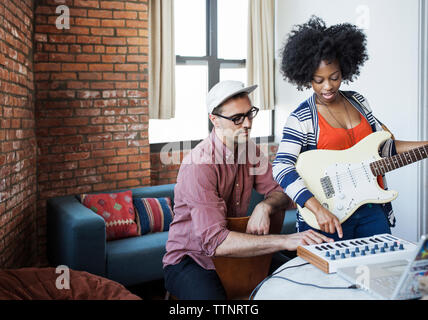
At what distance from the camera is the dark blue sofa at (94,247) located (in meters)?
2.79

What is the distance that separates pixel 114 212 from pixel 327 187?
6.45 feet

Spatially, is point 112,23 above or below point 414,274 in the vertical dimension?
above

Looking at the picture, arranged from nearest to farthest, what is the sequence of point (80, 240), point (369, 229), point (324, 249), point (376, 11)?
point (324, 249), point (369, 229), point (80, 240), point (376, 11)

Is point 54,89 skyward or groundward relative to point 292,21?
groundward

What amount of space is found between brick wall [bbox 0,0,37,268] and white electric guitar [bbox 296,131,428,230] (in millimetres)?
1867

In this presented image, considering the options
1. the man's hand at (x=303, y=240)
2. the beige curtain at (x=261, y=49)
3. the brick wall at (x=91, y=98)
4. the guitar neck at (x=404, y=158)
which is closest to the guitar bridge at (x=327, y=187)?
the guitar neck at (x=404, y=158)

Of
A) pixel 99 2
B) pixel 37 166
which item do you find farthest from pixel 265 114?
pixel 37 166

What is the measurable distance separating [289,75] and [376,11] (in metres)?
2.20

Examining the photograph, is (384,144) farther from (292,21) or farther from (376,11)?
(292,21)

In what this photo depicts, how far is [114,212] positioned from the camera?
3.31 meters

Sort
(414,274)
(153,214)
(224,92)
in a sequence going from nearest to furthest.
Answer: (414,274) < (224,92) < (153,214)

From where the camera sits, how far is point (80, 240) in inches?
109

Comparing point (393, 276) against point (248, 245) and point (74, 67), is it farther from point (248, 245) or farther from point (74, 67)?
point (74, 67)

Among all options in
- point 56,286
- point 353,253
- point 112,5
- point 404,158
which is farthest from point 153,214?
point 353,253
